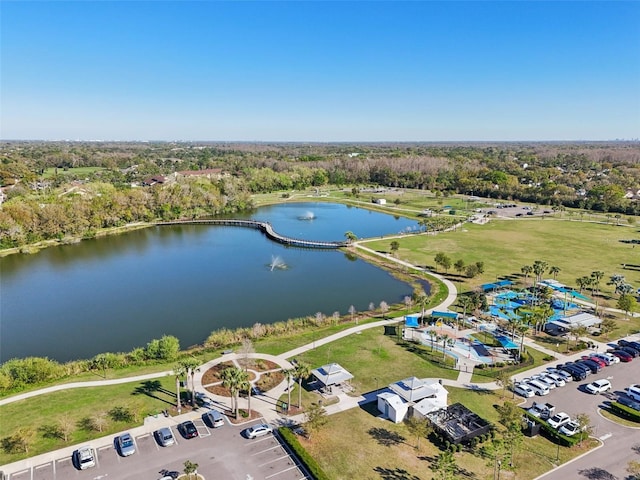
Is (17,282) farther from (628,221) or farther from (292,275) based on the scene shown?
(628,221)

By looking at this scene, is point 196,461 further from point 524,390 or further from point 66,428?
point 524,390

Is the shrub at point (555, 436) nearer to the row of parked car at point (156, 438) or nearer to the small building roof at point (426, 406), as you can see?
the small building roof at point (426, 406)

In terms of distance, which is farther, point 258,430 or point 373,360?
point 373,360

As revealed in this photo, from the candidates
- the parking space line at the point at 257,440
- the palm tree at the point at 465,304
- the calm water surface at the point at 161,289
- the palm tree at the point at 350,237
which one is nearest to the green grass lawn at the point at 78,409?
the parking space line at the point at 257,440

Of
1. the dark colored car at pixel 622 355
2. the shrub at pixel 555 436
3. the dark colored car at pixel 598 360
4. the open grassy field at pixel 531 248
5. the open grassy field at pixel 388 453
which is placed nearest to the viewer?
the open grassy field at pixel 388 453

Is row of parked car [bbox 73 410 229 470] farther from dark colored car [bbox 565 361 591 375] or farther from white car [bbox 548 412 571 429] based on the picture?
dark colored car [bbox 565 361 591 375]

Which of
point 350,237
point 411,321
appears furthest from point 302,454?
point 350,237

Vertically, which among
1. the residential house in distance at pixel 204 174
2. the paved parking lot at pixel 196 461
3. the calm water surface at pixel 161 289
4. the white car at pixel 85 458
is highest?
the residential house in distance at pixel 204 174

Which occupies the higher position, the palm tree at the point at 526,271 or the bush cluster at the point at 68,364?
the palm tree at the point at 526,271
